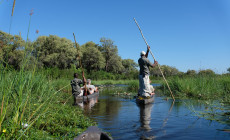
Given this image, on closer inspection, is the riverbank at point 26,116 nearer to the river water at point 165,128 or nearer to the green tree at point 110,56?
the river water at point 165,128

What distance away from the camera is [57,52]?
5497 cm

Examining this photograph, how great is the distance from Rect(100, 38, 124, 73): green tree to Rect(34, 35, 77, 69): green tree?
543 inches

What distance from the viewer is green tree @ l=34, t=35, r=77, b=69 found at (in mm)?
52838

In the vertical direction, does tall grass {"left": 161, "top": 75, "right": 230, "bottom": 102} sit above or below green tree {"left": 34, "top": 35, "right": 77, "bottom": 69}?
below

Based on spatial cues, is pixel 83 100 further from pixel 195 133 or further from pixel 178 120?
pixel 195 133

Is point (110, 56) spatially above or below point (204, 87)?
above

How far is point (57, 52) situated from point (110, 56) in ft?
61.2

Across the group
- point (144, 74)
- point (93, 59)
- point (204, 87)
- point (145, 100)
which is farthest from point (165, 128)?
point (93, 59)

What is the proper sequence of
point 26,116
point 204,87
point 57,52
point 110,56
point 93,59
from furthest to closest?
point 110,56
point 93,59
point 57,52
point 204,87
point 26,116

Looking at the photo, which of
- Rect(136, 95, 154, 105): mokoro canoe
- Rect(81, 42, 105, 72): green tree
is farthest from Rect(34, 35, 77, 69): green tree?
Rect(136, 95, 154, 105): mokoro canoe

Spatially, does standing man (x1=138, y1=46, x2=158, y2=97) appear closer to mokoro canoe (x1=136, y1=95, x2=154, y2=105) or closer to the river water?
mokoro canoe (x1=136, y1=95, x2=154, y2=105)

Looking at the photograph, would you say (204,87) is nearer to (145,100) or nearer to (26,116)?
(145,100)

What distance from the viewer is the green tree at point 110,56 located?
216 ft

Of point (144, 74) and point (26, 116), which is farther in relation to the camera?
point (144, 74)
